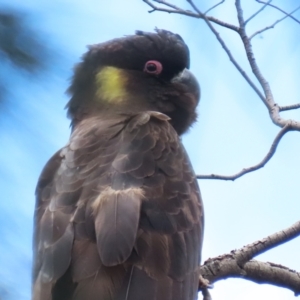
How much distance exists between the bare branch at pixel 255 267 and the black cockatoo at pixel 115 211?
0.47 meters

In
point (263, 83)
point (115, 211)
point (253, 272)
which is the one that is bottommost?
point (115, 211)

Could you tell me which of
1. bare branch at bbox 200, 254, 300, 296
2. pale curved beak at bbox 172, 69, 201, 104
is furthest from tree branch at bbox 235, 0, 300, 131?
bare branch at bbox 200, 254, 300, 296

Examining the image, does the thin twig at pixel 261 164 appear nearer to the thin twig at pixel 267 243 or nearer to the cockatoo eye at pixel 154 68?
the thin twig at pixel 267 243

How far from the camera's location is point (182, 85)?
440 cm

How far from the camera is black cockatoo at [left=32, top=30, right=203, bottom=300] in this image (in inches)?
99.9

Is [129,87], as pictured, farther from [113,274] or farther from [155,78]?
[113,274]

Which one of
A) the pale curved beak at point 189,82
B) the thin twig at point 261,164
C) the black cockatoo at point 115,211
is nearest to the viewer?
the black cockatoo at point 115,211

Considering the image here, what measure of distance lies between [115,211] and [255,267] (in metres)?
1.48

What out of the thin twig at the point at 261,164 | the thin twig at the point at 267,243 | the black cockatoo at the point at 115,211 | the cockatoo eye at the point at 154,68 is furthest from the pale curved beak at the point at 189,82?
the thin twig at the point at 267,243

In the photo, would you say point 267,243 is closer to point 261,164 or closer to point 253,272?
point 253,272

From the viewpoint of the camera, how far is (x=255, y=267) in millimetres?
3816

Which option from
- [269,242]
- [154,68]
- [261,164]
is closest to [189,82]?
[154,68]

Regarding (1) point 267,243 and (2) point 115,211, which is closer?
(2) point 115,211

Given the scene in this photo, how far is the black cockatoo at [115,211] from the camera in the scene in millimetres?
2537
